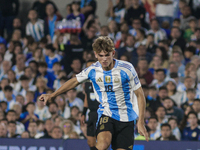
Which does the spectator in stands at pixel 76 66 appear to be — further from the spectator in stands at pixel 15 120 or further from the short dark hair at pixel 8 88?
the spectator in stands at pixel 15 120

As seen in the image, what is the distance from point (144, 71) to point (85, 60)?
158cm

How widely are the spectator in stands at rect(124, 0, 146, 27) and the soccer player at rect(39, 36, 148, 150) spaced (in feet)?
18.1

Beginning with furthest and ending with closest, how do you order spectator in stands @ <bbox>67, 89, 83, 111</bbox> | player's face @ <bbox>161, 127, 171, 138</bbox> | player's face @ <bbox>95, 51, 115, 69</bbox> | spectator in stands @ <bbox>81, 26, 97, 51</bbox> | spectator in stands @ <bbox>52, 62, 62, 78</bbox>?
spectator in stands @ <bbox>81, 26, 97, 51</bbox>
spectator in stands @ <bbox>52, 62, 62, 78</bbox>
spectator in stands @ <bbox>67, 89, 83, 111</bbox>
player's face @ <bbox>161, 127, 171, 138</bbox>
player's face @ <bbox>95, 51, 115, 69</bbox>

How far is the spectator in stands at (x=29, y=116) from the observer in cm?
823

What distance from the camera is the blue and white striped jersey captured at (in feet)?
15.1

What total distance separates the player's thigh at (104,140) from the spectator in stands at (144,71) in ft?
13.6

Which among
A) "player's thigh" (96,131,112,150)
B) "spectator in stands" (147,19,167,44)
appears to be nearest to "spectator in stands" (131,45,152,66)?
"spectator in stands" (147,19,167,44)

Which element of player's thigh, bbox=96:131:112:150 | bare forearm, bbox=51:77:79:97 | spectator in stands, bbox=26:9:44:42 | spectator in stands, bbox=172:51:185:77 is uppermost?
spectator in stands, bbox=26:9:44:42

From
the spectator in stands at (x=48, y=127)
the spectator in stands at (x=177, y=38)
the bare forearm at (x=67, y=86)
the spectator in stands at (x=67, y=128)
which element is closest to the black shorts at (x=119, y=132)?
the bare forearm at (x=67, y=86)

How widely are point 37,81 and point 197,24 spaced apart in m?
4.51

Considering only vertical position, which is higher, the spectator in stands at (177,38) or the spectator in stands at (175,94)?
the spectator in stands at (177,38)

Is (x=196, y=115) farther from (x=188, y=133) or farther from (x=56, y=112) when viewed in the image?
(x=56, y=112)

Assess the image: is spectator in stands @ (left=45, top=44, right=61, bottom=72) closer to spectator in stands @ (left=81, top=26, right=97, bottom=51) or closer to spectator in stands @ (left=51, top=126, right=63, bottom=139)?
spectator in stands @ (left=81, top=26, right=97, bottom=51)

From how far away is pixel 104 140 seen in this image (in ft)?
14.7
